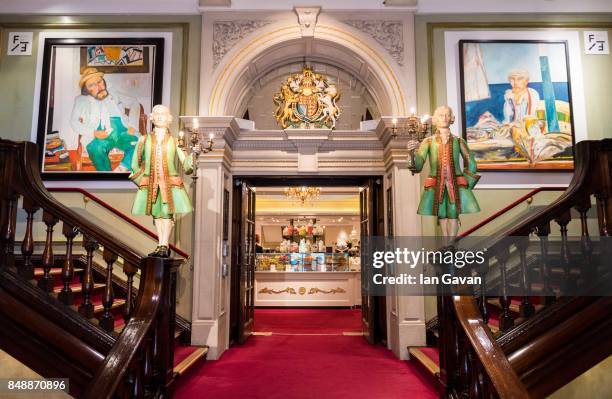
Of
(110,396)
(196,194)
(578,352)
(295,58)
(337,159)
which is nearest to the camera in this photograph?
(110,396)

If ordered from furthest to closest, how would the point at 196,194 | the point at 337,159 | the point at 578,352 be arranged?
the point at 337,159
the point at 196,194
the point at 578,352

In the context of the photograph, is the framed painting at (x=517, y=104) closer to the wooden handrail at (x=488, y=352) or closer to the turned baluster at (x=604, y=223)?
the turned baluster at (x=604, y=223)

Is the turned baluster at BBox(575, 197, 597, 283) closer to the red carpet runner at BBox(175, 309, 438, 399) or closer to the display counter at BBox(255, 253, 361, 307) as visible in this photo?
the red carpet runner at BBox(175, 309, 438, 399)

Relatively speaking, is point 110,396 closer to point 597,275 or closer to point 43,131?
point 597,275

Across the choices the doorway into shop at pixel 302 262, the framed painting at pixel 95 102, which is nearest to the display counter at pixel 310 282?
the doorway into shop at pixel 302 262

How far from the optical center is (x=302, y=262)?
375 inches

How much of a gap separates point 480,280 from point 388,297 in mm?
2534

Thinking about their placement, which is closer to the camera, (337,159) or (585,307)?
(585,307)

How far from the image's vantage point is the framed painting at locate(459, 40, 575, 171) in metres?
5.34

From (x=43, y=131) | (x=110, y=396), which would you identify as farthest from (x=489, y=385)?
(x=43, y=131)

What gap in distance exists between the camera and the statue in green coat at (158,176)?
4.15 metres

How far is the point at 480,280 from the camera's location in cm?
298

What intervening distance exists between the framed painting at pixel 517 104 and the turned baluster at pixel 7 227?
4.82 meters

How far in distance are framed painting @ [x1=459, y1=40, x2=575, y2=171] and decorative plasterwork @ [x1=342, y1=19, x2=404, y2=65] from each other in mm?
794
